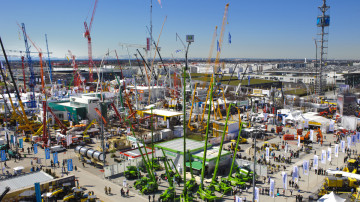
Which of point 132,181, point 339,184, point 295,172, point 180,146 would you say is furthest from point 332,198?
point 132,181

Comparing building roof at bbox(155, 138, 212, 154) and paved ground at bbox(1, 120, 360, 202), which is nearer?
paved ground at bbox(1, 120, 360, 202)

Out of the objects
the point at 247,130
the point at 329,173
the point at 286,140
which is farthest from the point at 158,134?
the point at 329,173

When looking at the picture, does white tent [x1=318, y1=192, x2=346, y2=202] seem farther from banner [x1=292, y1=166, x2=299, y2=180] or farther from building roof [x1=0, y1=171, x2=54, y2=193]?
building roof [x1=0, y1=171, x2=54, y2=193]

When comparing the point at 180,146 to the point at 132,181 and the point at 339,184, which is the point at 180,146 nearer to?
the point at 132,181

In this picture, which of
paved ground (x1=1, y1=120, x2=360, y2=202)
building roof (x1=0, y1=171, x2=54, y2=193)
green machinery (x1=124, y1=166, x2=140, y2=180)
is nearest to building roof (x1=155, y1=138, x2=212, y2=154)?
green machinery (x1=124, y1=166, x2=140, y2=180)

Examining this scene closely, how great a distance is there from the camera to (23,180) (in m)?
20.3

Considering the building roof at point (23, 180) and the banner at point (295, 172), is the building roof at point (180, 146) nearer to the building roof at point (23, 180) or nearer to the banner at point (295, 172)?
the banner at point (295, 172)

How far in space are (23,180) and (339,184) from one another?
23155mm

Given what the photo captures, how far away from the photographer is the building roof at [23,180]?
19250 millimetres

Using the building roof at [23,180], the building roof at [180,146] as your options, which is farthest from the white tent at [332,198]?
the building roof at [23,180]

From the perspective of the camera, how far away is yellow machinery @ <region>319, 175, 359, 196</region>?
67.5 feet

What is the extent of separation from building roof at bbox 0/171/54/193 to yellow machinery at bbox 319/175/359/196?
20.6 metres

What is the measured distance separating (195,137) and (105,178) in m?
15.6

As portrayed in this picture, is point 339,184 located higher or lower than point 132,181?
higher
